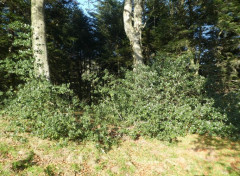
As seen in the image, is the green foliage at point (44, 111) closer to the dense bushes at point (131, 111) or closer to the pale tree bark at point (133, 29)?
the dense bushes at point (131, 111)

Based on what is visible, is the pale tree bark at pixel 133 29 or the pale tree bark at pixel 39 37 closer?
the pale tree bark at pixel 39 37

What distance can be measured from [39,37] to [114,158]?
199 inches

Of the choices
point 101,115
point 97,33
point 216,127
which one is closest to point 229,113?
point 216,127

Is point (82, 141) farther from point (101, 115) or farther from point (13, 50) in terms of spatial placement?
point (13, 50)

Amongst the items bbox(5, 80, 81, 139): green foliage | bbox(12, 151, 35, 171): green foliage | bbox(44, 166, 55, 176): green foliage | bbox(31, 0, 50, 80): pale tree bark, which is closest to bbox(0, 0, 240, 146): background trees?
bbox(5, 80, 81, 139): green foliage

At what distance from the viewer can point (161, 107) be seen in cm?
521

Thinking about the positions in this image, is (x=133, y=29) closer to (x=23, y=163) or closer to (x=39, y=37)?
(x=39, y=37)

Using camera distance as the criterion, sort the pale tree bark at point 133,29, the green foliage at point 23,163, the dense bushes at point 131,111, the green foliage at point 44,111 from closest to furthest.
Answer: the green foliage at point 23,163 → the green foliage at point 44,111 → the dense bushes at point 131,111 → the pale tree bark at point 133,29

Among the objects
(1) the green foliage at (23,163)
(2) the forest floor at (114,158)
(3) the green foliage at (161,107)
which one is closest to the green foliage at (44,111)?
(2) the forest floor at (114,158)

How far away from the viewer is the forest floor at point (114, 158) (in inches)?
133

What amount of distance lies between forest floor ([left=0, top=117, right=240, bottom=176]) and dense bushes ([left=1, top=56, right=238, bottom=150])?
→ 1.16 ft

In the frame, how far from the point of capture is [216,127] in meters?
4.53

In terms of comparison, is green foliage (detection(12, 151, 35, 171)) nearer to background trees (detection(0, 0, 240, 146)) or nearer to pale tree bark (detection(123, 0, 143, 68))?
background trees (detection(0, 0, 240, 146))

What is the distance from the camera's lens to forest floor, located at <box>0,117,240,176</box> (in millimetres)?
3369
